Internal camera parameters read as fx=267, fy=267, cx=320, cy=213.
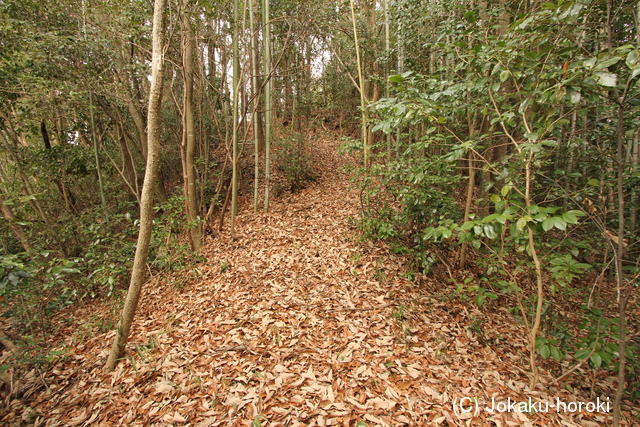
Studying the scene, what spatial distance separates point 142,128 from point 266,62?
3309 mm

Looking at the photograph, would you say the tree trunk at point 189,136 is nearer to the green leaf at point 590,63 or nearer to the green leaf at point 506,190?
the green leaf at point 506,190

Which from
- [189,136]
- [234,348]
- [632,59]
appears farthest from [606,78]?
[189,136]

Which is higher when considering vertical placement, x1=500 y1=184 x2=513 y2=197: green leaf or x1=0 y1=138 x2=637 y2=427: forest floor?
x1=500 y1=184 x2=513 y2=197: green leaf

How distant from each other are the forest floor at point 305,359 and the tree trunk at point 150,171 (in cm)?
43

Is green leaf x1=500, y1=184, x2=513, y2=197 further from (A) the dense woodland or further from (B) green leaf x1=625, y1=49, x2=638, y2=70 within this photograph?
(B) green leaf x1=625, y1=49, x2=638, y2=70

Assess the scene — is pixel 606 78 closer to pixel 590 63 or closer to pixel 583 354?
pixel 590 63

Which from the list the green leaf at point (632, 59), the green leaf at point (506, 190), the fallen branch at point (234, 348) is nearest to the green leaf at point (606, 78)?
the green leaf at point (632, 59)

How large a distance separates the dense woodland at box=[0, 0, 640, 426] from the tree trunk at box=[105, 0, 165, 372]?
20 millimetres

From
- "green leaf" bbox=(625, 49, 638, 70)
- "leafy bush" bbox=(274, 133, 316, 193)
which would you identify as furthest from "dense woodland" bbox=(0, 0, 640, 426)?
"leafy bush" bbox=(274, 133, 316, 193)

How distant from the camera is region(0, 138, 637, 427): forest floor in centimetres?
226

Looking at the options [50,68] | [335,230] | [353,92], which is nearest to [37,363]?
[335,230]

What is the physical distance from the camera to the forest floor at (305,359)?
2.26 m

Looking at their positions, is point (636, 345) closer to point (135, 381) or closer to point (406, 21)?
point (135, 381)

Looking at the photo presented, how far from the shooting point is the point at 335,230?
509cm
